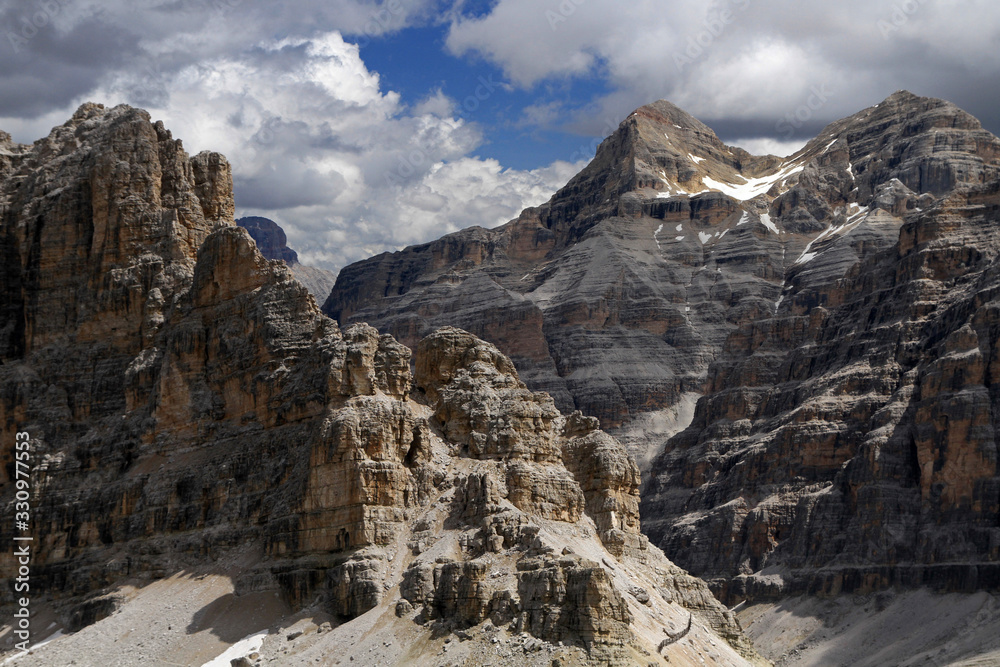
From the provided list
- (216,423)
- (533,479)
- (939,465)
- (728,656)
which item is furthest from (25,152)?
(939,465)

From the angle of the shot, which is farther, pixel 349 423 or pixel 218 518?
pixel 218 518

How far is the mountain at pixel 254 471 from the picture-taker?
98188mm

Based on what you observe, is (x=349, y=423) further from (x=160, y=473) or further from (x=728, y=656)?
(x=728, y=656)

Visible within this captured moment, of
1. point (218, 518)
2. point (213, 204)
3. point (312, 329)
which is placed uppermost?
point (213, 204)

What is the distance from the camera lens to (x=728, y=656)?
110 m

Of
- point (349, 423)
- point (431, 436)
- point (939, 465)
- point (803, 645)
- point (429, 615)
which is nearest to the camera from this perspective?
point (429, 615)

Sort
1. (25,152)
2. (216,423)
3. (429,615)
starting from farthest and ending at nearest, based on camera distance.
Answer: (25,152) < (216,423) < (429,615)

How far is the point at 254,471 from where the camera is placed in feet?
385

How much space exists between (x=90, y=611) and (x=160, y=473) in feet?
39.4

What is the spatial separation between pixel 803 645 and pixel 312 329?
279ft

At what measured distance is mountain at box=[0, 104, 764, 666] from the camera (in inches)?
3866

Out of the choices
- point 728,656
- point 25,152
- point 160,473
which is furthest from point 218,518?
point 25,152

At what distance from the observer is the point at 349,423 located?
351 ft

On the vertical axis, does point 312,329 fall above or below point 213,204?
below
